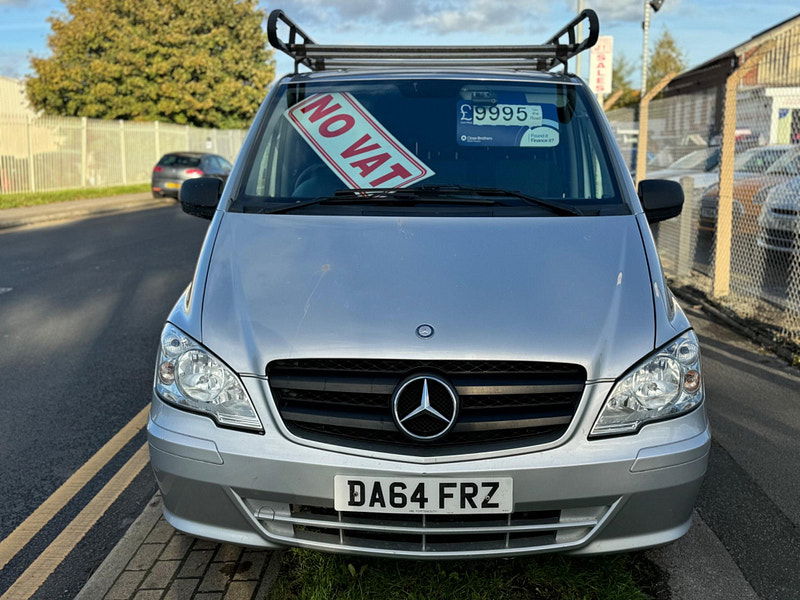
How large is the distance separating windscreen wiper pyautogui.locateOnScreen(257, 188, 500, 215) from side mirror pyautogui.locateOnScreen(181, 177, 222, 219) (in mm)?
469

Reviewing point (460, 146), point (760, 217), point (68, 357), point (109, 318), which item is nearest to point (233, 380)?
point (460, 146)

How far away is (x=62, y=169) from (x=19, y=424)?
23.8 m

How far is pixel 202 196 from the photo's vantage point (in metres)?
3.87

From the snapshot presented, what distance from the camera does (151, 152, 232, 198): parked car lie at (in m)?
24.5

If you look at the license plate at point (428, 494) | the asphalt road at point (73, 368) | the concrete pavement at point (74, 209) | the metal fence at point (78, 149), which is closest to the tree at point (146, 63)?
the metal fence at point (78, 149)

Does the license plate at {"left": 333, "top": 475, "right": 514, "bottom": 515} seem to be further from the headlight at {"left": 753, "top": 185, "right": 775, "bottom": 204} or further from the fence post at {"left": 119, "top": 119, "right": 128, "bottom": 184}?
the fence post at {"left": 119, "top": 119, "right": 128, "bottom": 184}

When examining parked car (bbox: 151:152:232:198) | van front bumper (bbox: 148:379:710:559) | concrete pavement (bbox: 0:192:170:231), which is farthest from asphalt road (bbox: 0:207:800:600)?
parked car (bbox: 151:152:232:198)

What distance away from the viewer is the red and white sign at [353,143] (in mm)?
3744

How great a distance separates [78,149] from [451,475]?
27829mm

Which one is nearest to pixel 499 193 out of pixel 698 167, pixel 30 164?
pixel 698 167

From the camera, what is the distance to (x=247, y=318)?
283cm

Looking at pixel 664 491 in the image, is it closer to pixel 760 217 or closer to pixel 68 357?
pixel 68 357

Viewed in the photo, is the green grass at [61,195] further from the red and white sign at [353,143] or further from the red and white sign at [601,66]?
the red and white sign at [353,143]

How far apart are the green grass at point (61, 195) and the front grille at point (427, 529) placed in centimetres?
1966
